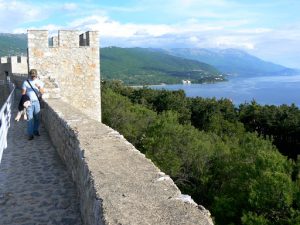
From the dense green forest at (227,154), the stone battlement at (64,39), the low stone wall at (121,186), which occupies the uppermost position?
the stone battlement at (64,39)

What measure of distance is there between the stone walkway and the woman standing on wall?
0.73 metres

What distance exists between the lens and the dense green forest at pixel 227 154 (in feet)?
51.0

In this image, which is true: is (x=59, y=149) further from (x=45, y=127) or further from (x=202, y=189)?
(x=202, y=189)

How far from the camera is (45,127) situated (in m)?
10.6

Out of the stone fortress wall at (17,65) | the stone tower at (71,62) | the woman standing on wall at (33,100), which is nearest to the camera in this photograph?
the woman standing on wall at (33,100)

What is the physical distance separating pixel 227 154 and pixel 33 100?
1521cm

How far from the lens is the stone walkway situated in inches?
200

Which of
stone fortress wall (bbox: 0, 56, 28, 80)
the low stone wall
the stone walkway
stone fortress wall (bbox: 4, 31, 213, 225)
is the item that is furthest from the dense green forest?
the low stone wall

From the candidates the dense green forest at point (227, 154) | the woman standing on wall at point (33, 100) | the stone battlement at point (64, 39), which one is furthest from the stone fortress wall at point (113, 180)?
the dense green forest at point (227, 154)

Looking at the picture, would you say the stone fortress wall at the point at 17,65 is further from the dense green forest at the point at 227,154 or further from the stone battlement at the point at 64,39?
the dense green forest at the point at 227,154

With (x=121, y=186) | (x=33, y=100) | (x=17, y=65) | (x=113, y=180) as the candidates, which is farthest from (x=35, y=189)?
(x=17, y=65)

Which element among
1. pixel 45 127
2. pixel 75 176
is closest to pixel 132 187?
pixel 75 176

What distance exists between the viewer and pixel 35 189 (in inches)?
240

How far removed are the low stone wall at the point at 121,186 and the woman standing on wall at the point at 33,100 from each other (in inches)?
140
